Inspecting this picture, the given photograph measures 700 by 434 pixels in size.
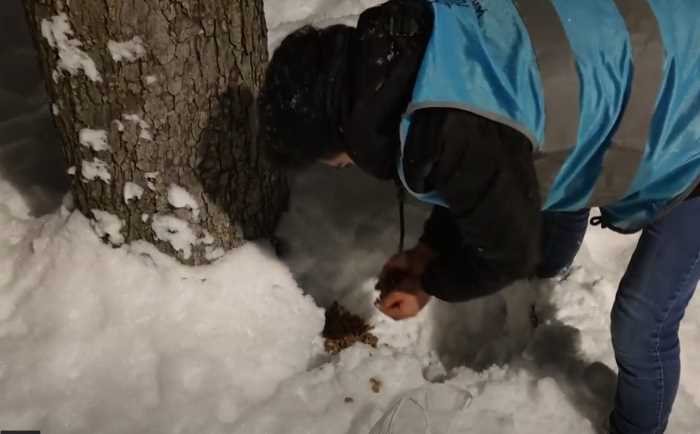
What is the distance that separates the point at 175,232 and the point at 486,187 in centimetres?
76

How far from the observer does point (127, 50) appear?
1.34 m

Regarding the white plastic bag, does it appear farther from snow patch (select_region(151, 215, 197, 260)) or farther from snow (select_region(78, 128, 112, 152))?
snow (select_region(78, 128, 112, 152))

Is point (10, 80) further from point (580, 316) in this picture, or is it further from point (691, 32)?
point (691, 32)

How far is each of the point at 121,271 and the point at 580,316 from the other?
1.03m

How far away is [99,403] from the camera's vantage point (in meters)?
1.48

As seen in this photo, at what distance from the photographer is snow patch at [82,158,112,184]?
151 cm

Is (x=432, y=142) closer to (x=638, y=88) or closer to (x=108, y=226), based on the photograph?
(x=638, y=88)

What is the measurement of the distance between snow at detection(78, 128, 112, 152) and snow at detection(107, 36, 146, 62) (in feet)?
0.58

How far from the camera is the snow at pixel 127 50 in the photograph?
133cm

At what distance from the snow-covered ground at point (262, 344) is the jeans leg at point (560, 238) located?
0.06 meters

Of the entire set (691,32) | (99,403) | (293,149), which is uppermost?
(691,32)

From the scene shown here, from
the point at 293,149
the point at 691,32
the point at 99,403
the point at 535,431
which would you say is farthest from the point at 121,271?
the point at 691,32

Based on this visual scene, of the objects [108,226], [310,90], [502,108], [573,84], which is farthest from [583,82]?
[108,226]

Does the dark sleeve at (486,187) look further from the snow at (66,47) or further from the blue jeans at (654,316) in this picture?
the snow at (66,47)
